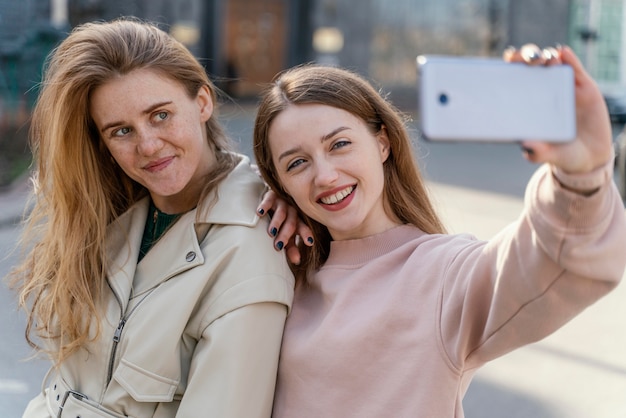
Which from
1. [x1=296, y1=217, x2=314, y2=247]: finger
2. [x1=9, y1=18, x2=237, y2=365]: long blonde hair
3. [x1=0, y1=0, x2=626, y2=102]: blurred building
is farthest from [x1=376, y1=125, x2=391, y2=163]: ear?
[x1=0, y1=0, x2=626, y2=102]: blurred building

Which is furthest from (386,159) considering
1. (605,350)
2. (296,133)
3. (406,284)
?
(605,350)

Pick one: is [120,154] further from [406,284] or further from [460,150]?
[460,150]

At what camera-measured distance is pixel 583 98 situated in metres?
1.44

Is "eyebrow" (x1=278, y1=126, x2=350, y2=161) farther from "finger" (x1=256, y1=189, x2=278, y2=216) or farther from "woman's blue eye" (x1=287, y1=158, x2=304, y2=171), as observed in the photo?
"finger" (x1=256, y1=189, x2=278, y2=216)

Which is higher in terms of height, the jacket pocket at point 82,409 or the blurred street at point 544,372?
the jacket pocket at point 82,409

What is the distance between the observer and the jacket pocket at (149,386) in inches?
85.9

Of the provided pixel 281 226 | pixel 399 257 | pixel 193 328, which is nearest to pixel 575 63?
pixel 399 257

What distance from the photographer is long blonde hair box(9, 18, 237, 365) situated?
241 centimetres

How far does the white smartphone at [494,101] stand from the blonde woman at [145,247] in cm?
92

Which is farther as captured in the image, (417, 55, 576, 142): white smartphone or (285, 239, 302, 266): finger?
(285, 239, 302, 266): finger

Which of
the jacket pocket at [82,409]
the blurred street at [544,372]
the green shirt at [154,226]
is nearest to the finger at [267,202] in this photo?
the green shirt at [154,226]

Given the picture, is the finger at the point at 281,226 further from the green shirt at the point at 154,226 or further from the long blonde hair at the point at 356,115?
the green shirt at the point at 154,226

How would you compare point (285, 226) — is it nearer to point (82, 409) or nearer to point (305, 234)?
point (305, 234)

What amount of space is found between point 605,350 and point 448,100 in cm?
442
